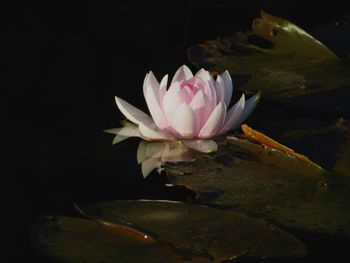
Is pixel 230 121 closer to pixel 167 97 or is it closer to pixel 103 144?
pixel 167 97

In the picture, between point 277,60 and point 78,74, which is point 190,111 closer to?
point 277,60

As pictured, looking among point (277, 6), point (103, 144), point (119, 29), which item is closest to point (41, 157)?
point (103, 144)

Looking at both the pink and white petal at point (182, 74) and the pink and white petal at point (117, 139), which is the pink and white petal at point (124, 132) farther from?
the pink and white petal at point (182, 74)

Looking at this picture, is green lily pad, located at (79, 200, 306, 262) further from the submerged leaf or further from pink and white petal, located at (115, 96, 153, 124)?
pink and white petal, located at (115, 96, 153, 124)

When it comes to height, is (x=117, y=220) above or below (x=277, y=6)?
below

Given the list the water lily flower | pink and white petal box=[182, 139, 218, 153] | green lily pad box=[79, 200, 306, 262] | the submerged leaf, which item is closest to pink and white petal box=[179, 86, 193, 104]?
the water lily flower

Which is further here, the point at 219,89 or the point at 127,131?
the point at 127,131

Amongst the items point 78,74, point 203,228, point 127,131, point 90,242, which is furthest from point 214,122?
point 78,74
